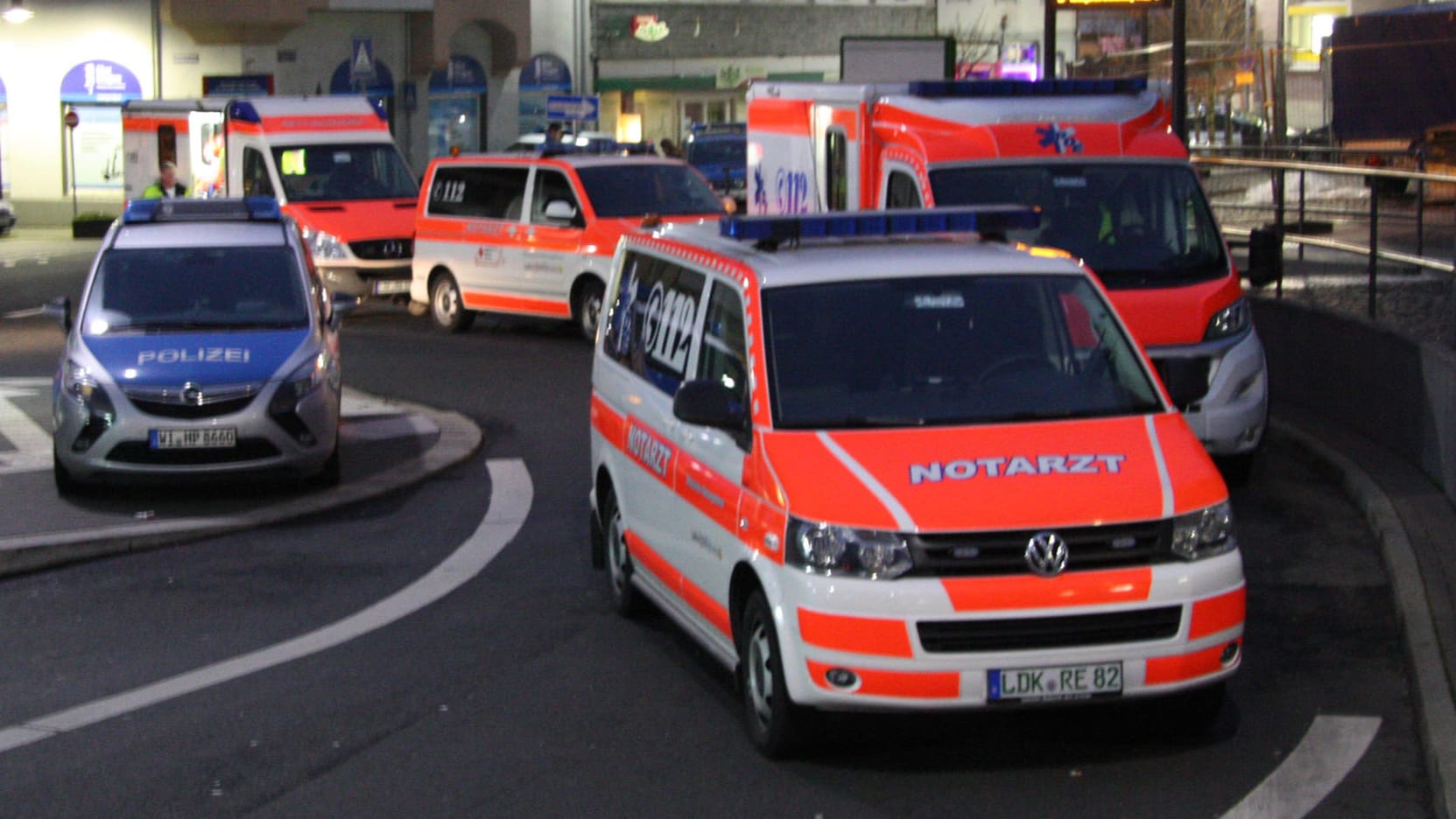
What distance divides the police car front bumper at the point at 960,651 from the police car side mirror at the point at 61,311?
7968 mm

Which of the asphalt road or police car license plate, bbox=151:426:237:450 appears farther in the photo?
police car license plate, bbox=151:426:237:450

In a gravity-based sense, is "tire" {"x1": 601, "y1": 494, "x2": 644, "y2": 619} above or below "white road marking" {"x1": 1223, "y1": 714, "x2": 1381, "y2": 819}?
above

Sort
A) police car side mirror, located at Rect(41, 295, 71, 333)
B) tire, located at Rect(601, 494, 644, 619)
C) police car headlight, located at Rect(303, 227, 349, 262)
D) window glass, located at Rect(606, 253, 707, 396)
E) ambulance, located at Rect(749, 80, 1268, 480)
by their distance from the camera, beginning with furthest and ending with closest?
police car headlight, located at Rect(303, 227, 349, 262) < police car side mirror, located at Rect(41, 295, 71, 333) < ambulance, located at Rect(749, 80, 1268, 480) < tire, located at Rect(601, 494, 644, 619) < window glass, located at Rect(606, 253, 707, 396)

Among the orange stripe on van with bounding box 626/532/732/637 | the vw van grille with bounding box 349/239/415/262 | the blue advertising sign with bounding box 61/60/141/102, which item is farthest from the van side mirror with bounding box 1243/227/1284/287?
the blue advertising sign with bounding box 61/60/141/102

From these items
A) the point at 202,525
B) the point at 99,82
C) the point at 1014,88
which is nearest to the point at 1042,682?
the point at 202,525

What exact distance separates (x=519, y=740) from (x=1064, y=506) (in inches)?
86.3

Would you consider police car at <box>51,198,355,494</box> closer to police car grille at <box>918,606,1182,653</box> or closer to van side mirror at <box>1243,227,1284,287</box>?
van side mirror at <box>1243,227,1284,287</box>

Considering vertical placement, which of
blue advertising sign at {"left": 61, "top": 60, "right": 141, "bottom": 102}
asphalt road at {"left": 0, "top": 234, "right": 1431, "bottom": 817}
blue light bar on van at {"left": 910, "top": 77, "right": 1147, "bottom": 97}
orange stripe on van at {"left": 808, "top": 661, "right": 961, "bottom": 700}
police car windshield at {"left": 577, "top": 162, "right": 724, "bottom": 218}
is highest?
blue advertising sign at {"left": 61, "top": 60, "right": 141, "bottom": 102}

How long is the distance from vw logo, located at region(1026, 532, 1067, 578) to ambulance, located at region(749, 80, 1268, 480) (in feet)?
17.7

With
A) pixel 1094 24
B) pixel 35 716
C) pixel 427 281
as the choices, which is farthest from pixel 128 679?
pixel 1094 24

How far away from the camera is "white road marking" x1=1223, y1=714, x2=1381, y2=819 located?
6277 mm

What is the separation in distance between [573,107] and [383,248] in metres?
21.6

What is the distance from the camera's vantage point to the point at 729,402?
23.1 feet

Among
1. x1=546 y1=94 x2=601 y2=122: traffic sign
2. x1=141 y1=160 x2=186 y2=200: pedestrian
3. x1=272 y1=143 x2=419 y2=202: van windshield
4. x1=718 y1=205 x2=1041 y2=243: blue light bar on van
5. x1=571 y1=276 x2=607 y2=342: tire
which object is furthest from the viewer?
x1=546 y1=94 x2=601 y2=122: traffic sign
